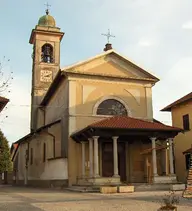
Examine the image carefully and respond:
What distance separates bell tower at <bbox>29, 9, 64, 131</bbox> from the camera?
34.2 meters

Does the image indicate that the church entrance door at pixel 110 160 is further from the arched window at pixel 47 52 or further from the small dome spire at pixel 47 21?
the small dome spire at pixel 47 21

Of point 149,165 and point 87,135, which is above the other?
point 87,135

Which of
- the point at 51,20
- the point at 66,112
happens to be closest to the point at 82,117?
the point at 66,112

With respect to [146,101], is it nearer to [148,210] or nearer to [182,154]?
[182,154]

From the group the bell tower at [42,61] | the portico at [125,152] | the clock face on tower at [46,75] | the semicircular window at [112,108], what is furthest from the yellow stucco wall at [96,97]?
the clock face on tower at [46,75]

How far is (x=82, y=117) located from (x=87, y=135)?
3.00 metres

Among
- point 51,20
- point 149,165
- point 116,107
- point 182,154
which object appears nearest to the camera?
point 149,165

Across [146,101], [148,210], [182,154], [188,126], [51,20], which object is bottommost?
[148,210]

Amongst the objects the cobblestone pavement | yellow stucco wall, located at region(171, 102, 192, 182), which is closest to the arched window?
yellow stucco wall, located at region(171, 102, 192, 182)

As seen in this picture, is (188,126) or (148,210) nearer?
(148,210)

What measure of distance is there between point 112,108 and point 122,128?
16.2 feet

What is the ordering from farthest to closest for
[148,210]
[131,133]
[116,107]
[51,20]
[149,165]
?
[51,20] < [116,107] < [149,165] < [131,133] < [148,210]

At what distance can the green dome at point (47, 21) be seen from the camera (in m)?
37.4

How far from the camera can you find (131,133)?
19750 mm
